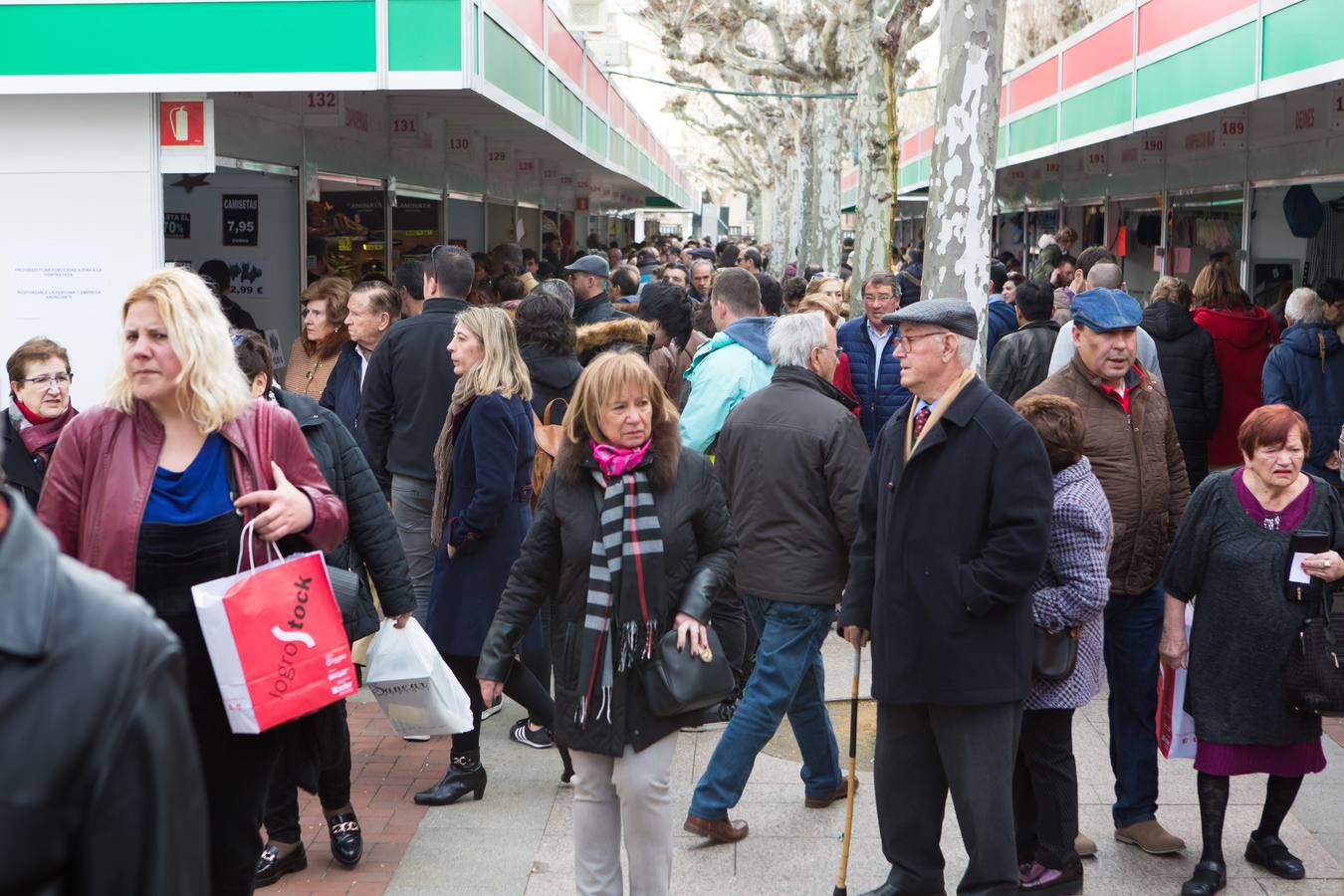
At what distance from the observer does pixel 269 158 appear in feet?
36.4

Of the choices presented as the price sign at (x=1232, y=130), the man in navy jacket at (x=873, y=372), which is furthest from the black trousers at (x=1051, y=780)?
the price sign at (x=1232, y=130)

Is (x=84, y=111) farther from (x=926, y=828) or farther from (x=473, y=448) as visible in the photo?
(x=926, y=828)

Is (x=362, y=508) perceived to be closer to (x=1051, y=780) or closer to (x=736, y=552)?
(x=736, y=552)

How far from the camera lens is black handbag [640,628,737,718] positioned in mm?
4273

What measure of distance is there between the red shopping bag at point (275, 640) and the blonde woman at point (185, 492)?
0.09m

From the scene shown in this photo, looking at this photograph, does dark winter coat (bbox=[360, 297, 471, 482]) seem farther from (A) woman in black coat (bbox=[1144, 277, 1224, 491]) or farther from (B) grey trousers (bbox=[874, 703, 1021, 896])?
(A) woman in black coat (bbox=[1144, 277, 1224, 491])

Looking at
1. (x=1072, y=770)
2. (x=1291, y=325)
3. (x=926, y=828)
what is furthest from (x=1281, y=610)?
(x=1291, y=325)

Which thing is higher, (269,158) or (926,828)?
(269,158)

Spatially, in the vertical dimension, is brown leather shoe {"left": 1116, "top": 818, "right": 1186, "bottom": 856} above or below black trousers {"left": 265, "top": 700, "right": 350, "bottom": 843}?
below

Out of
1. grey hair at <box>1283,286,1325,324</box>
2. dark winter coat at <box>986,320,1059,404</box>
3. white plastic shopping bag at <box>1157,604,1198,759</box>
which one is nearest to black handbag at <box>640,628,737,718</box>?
white plastic shopping bag at <box>1157,604,1198,759</box>

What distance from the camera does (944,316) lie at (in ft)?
14.7

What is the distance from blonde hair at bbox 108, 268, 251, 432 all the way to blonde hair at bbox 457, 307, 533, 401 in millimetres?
2221

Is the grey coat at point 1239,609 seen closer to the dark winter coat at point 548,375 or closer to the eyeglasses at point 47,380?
the dark winter coat at point 548,375

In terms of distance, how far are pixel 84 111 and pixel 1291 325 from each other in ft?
23.3
